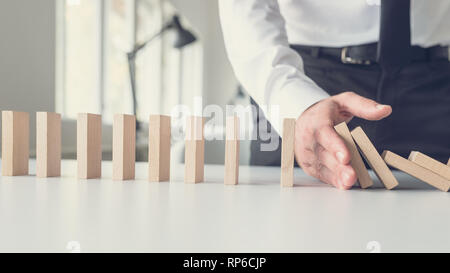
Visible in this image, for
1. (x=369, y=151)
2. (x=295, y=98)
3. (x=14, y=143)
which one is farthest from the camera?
(x=295, y=98)

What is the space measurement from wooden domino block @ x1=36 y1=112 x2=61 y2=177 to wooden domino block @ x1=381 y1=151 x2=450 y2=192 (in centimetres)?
53

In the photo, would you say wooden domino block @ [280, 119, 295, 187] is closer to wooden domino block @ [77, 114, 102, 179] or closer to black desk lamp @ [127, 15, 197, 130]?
wooden domino block @ [77, 114, 102, 179]

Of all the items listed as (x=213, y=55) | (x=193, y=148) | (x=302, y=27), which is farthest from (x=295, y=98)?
(x=213, y=55)

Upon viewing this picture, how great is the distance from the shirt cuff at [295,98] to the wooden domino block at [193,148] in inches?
10.7

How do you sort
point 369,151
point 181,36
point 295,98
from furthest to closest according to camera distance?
point 181,36
point 295,98
point 369,151

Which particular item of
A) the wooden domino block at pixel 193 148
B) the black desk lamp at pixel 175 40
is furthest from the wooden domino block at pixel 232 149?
the black desk lamp at pixel 175 40

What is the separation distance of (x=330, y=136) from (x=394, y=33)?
747 millimetres

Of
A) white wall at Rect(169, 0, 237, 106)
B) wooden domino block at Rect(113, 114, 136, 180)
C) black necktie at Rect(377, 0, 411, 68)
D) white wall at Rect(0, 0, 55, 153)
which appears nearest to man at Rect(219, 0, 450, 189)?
black necktie at Rect(377, 0, 411, 68)

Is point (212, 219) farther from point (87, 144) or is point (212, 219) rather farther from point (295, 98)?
point (295, 98)

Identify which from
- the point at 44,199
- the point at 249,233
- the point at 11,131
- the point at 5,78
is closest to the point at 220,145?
the point at 5,78

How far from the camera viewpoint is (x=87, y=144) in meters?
0.69

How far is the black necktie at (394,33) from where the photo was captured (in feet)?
4.04

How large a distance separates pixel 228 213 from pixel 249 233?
0.31 ft
